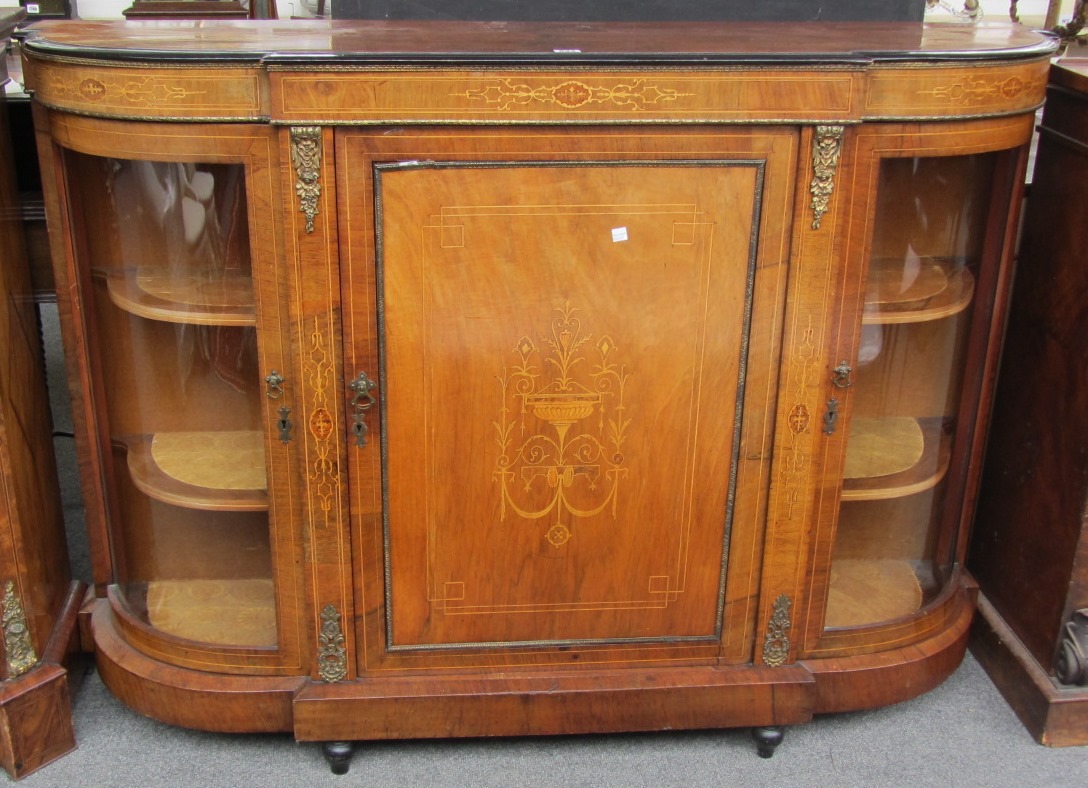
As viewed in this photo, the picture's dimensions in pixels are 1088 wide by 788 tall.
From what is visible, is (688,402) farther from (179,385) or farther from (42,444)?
(42,444)

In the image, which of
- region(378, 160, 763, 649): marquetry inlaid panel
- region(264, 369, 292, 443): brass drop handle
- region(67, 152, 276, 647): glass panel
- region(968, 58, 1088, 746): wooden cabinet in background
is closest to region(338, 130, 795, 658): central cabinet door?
region(378, 160, 763, 649): marquetry inlaid panel

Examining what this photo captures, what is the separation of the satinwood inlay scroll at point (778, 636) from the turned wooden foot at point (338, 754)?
651mm

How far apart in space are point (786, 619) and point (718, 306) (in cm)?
51

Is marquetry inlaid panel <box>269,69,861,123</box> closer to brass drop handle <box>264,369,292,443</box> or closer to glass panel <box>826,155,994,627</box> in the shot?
glass panel <box>826,155,994,627</box>

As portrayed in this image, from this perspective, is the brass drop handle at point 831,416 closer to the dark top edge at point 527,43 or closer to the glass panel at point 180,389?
the dark top edge at point 527,43

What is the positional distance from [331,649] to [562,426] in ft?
1.58

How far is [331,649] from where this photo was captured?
1697 mm

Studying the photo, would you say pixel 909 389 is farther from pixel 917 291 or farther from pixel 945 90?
pixel 945 90

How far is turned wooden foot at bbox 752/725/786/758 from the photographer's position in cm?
178

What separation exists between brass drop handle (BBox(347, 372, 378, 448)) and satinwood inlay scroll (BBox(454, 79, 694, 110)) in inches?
15.8

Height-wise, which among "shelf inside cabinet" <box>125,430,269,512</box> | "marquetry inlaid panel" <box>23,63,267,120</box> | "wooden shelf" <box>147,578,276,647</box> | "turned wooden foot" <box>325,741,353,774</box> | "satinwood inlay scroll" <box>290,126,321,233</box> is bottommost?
"turned wooden foot" <box>325,741,353,774</box>

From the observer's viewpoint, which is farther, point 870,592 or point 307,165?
point 870,592

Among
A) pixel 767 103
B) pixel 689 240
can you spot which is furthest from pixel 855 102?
pixel 689 240

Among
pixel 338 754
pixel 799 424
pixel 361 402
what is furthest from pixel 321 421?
pixel 799 424
